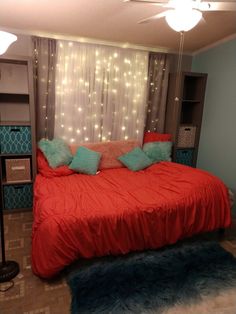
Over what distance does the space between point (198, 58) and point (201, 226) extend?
270 cm

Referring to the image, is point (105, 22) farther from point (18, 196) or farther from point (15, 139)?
point (18, 196)

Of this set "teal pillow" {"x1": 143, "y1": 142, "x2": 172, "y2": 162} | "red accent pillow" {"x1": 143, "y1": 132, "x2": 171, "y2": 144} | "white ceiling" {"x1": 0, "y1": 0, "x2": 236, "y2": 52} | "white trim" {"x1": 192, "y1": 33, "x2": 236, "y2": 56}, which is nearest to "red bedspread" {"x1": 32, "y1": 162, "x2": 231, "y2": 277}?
"teal pillow" {"x1": 143, "y1": 142, "x2": 172, "y2": 162}

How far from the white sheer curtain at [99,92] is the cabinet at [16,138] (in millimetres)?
433

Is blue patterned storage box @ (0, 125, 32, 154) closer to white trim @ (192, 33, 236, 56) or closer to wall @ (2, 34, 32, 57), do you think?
wall @ (2, 34, 32, 57)

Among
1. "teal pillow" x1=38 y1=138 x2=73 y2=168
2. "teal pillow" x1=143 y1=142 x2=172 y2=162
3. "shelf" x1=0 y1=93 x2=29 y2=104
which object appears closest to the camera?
"teal pillow" x1=38 y1=138 x2=73 y2=168

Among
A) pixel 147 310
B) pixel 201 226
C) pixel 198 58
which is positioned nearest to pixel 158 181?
pixel 201 226

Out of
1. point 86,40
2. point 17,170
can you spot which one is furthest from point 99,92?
point 17,170

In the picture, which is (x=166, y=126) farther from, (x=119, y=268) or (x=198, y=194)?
(x=119, y=268)

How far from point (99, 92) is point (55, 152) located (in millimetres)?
1075

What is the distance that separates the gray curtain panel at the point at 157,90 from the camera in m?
3.40

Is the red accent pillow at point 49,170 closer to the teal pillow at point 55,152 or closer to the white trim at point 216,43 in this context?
the teal pillow at point 55,152

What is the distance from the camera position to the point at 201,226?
89.1 inches

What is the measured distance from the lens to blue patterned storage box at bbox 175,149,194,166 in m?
3.67

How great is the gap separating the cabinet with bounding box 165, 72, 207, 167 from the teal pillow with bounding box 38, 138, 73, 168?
1.68m
